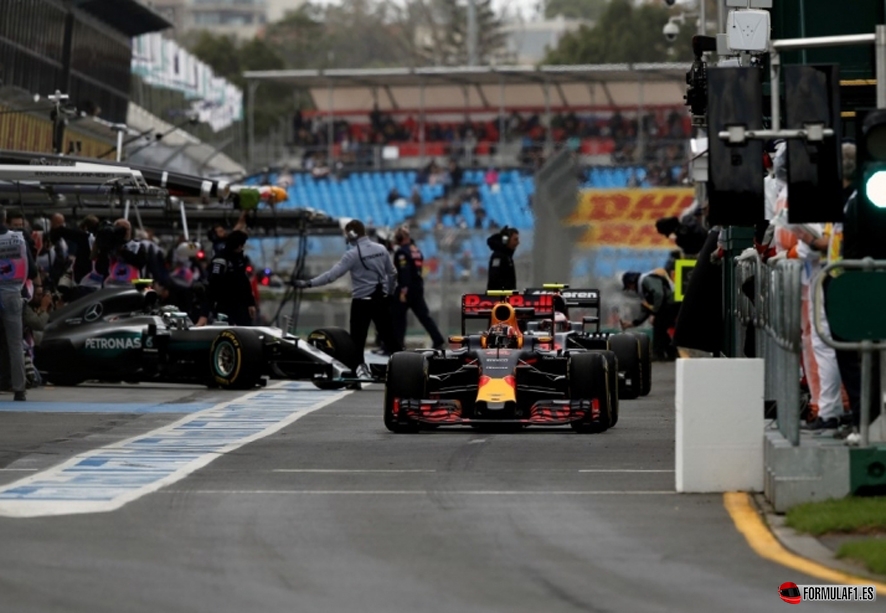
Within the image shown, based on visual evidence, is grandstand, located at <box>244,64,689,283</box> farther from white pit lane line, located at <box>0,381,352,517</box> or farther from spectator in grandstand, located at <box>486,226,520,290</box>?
white pit lane line, located at <box>0,381,352,517</box>

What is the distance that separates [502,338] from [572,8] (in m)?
162

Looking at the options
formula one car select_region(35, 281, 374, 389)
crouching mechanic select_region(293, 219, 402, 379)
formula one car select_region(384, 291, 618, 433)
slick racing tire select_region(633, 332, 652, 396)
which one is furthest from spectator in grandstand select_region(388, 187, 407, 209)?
formula one car select_region(384, 291, 618, 433)

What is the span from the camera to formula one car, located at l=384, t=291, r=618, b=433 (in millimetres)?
14359

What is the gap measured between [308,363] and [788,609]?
13.2 metres

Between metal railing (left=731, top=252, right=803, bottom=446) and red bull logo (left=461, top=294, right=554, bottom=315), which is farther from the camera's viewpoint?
red bull logo (left=461, top=294, right=554, bottom=315)

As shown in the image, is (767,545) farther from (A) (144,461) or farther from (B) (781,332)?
(A) (144,461)

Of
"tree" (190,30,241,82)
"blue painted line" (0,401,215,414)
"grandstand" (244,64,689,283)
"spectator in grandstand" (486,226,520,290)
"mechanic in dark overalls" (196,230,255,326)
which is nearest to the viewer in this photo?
"blue painted line" (0,401,215,414)

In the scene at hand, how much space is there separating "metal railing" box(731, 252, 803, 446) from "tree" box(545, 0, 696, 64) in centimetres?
8516

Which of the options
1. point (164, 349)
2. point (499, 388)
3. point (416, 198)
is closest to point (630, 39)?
point (416, 198)

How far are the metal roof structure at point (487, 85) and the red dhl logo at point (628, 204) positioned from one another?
10941mm

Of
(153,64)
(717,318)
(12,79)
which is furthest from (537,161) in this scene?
(717,318)

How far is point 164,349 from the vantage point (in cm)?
2025

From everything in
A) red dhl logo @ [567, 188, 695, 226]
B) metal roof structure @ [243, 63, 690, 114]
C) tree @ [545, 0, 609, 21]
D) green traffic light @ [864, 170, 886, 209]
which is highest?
tree @ [545, 0, 609, 21]

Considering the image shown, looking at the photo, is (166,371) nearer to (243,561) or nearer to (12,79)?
(243,561)
